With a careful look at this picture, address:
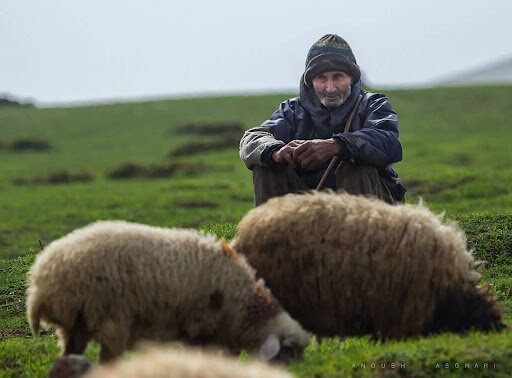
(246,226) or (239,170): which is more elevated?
(246,226)

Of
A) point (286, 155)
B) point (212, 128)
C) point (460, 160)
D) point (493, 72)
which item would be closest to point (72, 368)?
point (286, 155)

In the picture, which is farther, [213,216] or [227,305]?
[213,216]

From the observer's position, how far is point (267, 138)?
23.4ft

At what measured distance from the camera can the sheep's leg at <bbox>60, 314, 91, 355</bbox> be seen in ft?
17.5

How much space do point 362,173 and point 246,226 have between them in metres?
1.25

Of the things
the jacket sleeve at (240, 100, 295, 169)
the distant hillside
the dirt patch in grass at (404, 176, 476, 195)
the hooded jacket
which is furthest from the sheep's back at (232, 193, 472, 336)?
the distant hillside

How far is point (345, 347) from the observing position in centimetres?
605

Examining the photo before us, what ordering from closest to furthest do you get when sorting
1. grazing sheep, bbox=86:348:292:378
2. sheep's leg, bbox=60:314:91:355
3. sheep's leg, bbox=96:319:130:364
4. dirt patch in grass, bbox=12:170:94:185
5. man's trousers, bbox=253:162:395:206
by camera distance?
grazing sheep, bbox=86:348:292:378 < sheep's leg, bbox=96:319:130:364 < sheep's leg, bbox=60:314:91:355 < man's trousers, bbox=253:162:395:206 < dirt patch in grass, bbox=12:170:94:185

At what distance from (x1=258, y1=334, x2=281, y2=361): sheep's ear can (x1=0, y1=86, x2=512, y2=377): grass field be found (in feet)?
0.65

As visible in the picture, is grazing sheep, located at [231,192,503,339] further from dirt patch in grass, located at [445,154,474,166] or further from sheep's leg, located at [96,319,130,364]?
dirt patch in grass, located at [445,154,474,166]

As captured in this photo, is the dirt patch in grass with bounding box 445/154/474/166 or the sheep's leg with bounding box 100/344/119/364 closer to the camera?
the sheep's leg with bounding box 100/344/119/364

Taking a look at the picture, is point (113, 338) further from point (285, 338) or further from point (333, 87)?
point (333, 87)

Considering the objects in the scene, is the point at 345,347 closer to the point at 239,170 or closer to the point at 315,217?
the point at 315,217

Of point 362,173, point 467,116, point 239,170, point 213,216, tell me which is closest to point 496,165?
point 239,170
